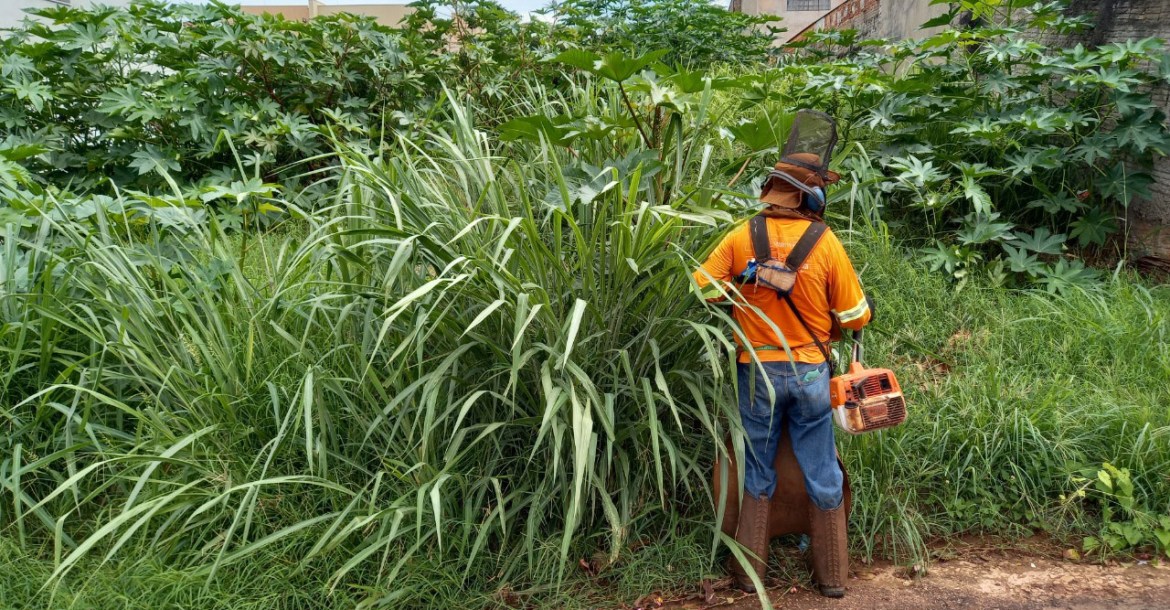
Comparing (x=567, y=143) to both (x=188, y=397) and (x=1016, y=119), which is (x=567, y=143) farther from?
(x=1016, y=119)

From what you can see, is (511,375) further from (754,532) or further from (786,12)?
(786,12)

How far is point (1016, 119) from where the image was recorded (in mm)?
4977

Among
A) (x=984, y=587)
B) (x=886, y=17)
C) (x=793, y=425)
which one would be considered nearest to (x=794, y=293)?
(x=793, y=425)

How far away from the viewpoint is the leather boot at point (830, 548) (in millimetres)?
3273

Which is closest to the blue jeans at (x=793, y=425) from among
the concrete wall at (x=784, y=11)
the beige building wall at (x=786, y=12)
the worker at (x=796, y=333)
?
the worker at (x=796, y=333)

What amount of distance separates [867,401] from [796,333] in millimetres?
354

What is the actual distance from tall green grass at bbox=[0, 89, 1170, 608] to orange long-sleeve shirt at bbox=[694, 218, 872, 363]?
0.49 feet

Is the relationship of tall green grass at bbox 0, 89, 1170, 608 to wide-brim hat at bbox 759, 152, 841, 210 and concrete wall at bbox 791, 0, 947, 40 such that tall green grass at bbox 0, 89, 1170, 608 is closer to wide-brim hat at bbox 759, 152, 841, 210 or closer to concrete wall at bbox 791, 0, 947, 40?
wide-brim hat at bbox 759, 152, 841, 210

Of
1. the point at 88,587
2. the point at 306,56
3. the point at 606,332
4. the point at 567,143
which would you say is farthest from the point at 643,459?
the point at 306,56

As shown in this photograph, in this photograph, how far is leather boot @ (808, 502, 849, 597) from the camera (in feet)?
10.7

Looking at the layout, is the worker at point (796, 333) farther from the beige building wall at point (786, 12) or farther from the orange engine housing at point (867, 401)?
the beige building wall at point (786, 12)

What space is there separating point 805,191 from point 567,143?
1220 mm

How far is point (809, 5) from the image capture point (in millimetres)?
31406

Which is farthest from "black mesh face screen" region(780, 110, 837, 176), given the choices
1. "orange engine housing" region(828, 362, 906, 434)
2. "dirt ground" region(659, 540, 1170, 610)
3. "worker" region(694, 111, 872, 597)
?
"dirt ground" region(659, 540, 1170, 610)
